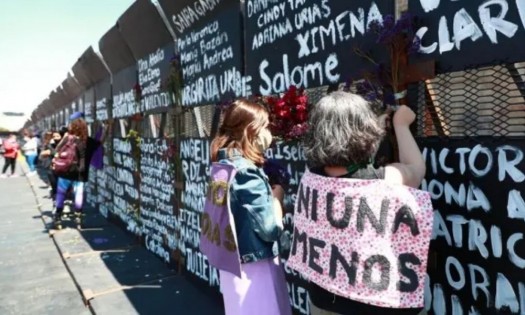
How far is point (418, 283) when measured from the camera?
5.66ft

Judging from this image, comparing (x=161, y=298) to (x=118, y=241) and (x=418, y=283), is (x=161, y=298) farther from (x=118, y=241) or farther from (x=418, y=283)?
(x=418, y=283)

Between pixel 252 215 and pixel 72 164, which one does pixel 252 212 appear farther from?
pixel 72 164

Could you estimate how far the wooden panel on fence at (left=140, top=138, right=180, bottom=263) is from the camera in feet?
17.3

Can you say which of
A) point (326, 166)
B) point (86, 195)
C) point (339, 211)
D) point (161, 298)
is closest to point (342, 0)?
point (326, 166)

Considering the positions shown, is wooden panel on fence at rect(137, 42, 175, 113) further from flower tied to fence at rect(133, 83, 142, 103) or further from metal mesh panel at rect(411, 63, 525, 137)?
metal mesh panel at rect(411, 63, 525, 137)

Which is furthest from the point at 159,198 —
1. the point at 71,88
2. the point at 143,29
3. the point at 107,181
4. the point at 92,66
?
the point at 71,88

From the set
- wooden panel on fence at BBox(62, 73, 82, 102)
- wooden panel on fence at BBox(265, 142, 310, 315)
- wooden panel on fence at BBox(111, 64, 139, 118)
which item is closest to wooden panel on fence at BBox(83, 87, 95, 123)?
wooden panel on fence at BBox(62, 73, 82, 102)

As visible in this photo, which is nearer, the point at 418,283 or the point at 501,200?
the point at 418,283

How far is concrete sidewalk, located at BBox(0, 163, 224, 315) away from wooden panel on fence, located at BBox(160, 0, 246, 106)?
196cm

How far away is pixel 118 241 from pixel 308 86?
4.92m

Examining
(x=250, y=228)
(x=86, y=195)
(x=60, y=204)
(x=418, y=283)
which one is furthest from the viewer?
(x=86, y=195)

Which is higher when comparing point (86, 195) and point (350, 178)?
point (350, 178)

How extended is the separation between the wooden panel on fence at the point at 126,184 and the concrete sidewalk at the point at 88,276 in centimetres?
28

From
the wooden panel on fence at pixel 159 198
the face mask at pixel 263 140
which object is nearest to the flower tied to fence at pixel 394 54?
the face mask at pixel 263 140
